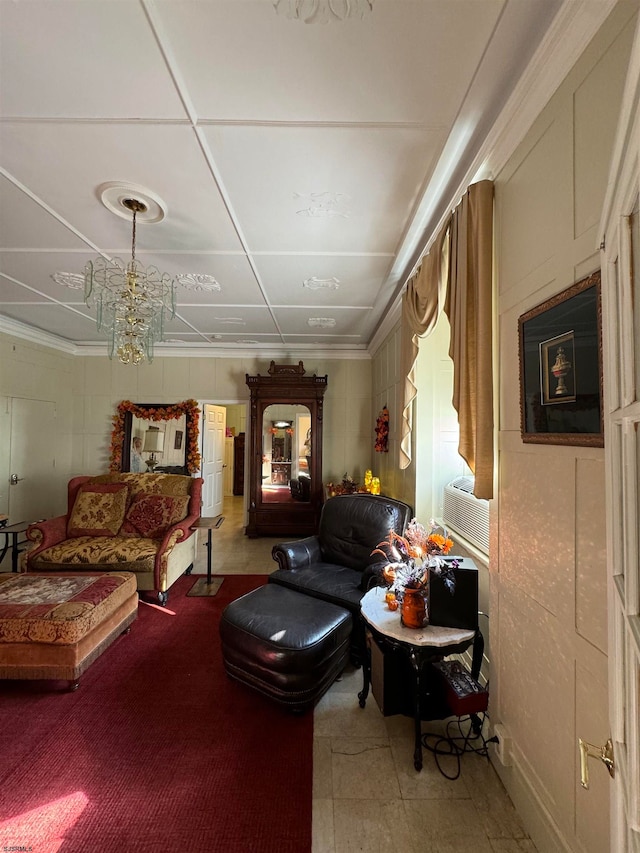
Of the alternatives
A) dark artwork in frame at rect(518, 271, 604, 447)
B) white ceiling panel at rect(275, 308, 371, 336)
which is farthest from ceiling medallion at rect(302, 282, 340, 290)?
dark artwork in frame at rect(518, 271, 604, 447)

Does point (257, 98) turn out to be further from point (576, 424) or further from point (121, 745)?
point (121, 745)

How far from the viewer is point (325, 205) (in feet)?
7.03

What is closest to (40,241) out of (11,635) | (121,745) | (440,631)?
(11,635)

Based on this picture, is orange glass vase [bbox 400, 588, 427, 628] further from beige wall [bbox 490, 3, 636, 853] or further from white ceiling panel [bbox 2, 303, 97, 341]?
white ceiling panel [bbox 2, 303, 97, 341]

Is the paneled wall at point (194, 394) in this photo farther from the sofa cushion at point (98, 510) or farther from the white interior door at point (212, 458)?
the sofa cushion at point (98, 510)

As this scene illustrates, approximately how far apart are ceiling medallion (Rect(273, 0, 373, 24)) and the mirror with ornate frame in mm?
4137

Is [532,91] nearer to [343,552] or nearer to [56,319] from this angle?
[343,552]

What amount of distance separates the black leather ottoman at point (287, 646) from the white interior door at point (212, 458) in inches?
149

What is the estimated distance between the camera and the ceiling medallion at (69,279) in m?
3.13

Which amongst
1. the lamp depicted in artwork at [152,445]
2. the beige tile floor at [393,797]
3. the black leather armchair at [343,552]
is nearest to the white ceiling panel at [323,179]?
the black leather armchair at [343,552]

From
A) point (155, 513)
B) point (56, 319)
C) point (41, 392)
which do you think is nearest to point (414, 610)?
point (155, 513)

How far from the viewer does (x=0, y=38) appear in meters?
1.22

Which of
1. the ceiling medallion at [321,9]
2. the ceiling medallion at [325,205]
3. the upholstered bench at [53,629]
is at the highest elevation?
the ceiling medallion at [325,205]

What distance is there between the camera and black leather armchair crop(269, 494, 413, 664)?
8.15ft
